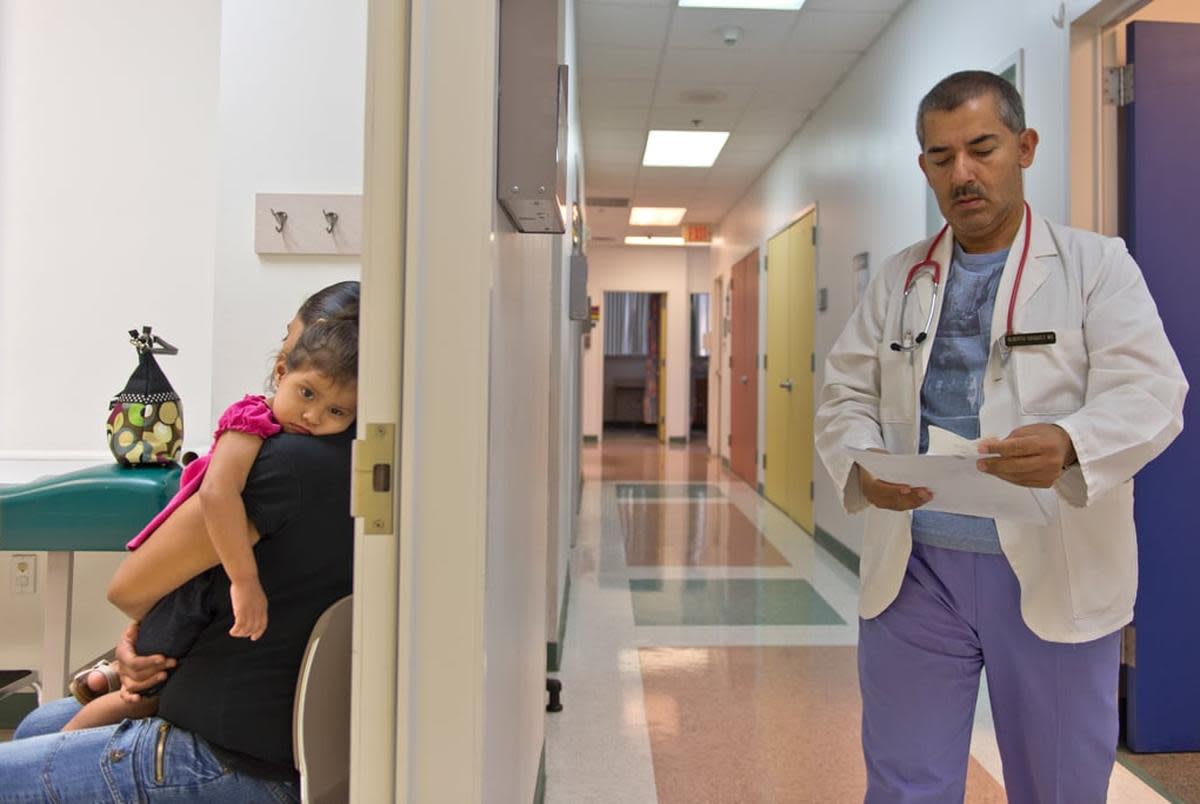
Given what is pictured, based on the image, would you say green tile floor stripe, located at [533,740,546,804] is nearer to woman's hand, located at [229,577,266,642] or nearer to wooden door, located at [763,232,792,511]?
woman's hand, located at [229,577,266,642]

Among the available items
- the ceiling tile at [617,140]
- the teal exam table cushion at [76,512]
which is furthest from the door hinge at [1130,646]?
the ceiling tile at [617,140]

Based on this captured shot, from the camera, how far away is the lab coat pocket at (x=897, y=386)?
1.30 m

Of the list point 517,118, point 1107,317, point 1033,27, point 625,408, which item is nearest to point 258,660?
point 517,118

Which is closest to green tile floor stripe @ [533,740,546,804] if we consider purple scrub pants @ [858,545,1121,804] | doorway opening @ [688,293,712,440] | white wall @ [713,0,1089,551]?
purple scrub pants @ [858,545,1121,804]

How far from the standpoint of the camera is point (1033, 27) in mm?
2627

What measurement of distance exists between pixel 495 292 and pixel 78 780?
2.59 feet

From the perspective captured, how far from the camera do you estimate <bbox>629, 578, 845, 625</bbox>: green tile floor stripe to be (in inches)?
135

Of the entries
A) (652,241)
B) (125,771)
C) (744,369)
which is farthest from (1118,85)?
(652,241)

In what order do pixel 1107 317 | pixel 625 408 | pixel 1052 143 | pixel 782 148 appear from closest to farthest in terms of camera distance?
pixel 1107 317 → pixel 1052 143 → pixel 782 148 → pixel 625 408

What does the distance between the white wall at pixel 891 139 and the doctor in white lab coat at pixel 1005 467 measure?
4.67ft

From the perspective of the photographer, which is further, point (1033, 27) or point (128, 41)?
point (1033, 27)

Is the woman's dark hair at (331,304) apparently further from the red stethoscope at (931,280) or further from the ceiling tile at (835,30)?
the ceiling tile at (835,30)

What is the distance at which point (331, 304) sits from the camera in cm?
114

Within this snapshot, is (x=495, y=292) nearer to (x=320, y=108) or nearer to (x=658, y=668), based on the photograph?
(x=320, y=108)
